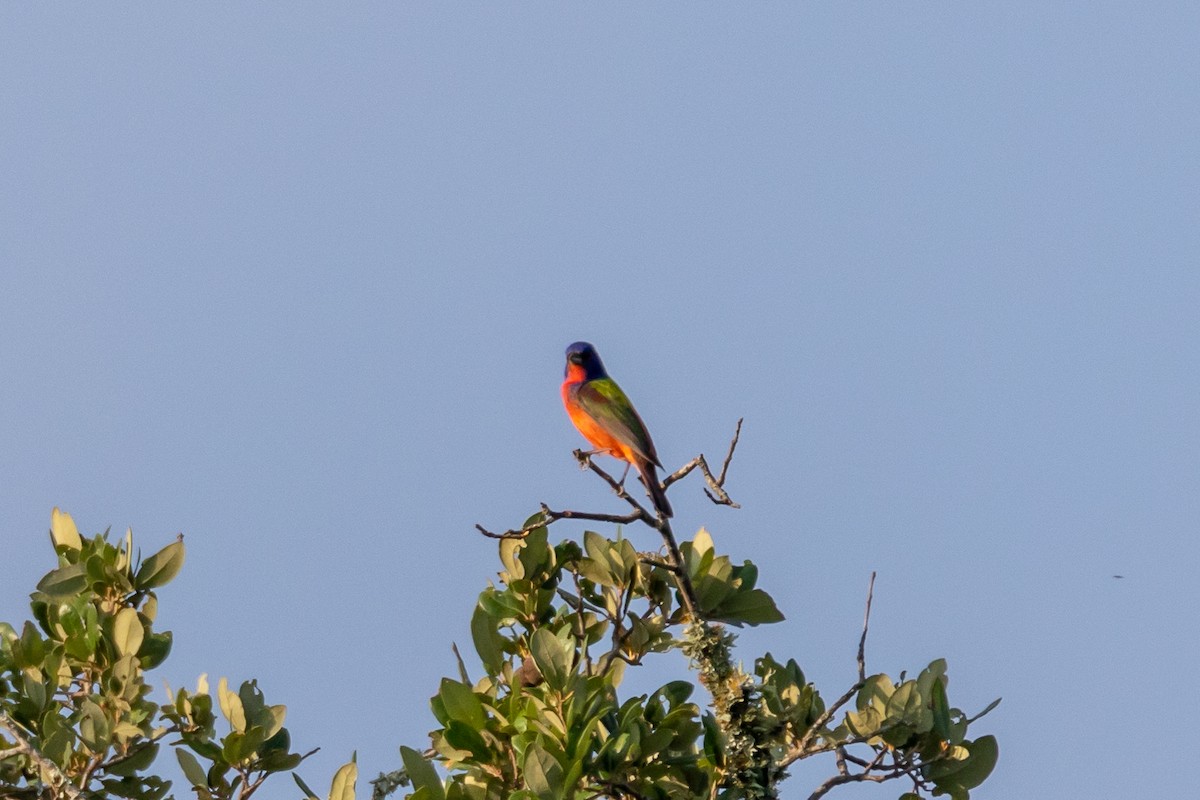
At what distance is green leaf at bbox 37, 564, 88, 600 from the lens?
5.42 meters

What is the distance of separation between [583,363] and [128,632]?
18.7ft

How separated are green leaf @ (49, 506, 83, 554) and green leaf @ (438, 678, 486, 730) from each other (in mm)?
1791

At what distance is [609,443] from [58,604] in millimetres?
4007

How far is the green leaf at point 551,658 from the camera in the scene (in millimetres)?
4656

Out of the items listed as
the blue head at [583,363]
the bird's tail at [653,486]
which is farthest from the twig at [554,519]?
the blue head at [583,363]

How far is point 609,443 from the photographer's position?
29.2ft

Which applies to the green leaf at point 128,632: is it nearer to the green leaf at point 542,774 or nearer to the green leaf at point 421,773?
the green leaf at point 421,773

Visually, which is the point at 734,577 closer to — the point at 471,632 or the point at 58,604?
the point at 471,632

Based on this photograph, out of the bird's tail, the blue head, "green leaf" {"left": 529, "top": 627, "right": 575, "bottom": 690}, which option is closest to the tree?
"green leaf" {"left": 529, "top": 627, "right": 575, "bottom": 690}

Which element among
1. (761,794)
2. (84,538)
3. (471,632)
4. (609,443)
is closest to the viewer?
(761,794)

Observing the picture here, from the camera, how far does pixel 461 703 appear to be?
15.5ft

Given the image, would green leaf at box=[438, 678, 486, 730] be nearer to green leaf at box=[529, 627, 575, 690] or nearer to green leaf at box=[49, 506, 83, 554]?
green leaf at box=[529, 627, 575, 690]

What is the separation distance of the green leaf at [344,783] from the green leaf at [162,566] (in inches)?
44.9

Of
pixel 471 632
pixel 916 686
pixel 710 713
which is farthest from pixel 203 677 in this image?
pixel 916 686
